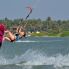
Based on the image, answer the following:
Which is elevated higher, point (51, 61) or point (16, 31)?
point (16, 31)

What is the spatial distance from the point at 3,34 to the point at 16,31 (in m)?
0.54

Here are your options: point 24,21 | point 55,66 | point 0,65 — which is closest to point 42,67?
point 55,66

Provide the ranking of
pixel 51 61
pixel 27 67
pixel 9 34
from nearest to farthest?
pixel 9 34, pixel 27 67, pixel 51 61

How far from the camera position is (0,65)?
44031 mm

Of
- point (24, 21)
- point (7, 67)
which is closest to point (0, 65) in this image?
point (7, 67)

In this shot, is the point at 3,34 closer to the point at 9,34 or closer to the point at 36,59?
the point at 9,34

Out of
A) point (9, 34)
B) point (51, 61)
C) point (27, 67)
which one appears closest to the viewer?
point (9, 34)

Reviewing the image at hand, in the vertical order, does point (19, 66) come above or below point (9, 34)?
below

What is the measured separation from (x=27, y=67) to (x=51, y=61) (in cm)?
555

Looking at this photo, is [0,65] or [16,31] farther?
[0,65]

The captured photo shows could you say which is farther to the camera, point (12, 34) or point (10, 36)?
point (12, 34)

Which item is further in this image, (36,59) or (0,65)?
(36,59)

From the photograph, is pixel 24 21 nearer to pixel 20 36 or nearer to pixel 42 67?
pixel 20 36

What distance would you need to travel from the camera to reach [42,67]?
1662 inches
